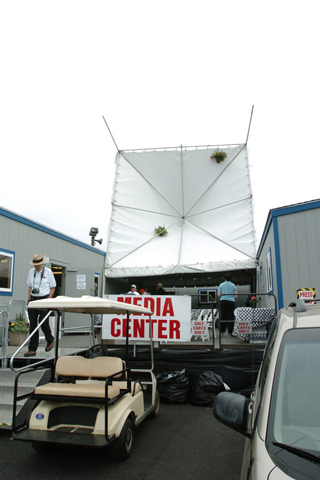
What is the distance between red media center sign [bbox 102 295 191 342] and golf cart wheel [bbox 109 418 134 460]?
2.90 m

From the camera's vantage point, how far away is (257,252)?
13234 millimetres

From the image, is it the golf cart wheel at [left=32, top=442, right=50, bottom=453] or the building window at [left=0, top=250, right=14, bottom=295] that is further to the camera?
the building window at [left=0, top=250, right=14, bottom=295]

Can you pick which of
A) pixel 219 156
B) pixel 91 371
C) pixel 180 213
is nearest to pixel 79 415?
pixel 91 371

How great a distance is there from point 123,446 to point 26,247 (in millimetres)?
8045

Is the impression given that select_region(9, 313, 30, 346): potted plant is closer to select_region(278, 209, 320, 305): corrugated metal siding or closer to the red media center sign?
the red media center sign

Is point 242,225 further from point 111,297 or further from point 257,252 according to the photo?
point 111,297

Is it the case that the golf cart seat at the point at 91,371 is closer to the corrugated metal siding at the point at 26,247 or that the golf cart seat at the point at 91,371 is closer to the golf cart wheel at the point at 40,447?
the golf cart wheel at the point at 40,447

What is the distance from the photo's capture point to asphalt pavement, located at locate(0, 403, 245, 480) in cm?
378

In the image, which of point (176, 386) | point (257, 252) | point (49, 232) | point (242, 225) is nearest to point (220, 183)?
point (242, 225)

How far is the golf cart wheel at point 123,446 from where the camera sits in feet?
13.0

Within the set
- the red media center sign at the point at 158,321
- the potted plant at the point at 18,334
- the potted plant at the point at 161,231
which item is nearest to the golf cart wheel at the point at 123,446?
the red media center sign at the point at 158,321

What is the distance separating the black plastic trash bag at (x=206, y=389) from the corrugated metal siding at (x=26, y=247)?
5801 mm

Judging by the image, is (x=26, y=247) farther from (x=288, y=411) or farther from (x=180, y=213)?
(x=288, y=411)

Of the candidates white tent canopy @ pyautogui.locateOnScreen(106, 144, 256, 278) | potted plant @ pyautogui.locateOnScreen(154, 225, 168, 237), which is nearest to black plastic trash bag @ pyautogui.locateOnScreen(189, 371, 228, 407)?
white tent canopy @ pyautogui.locateOnScreen(106, 144, 256, 278)
